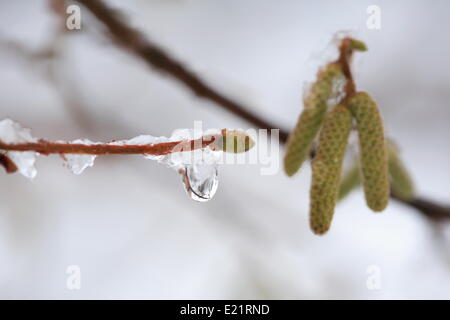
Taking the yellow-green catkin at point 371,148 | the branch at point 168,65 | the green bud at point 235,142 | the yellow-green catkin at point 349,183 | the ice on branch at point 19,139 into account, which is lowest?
the green bud at point 235,142

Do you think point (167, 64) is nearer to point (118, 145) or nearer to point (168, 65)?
point (168, 65)

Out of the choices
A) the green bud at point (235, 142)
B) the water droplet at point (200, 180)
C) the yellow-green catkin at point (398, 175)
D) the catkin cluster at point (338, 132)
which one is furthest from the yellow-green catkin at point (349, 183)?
the green bud at point (235, 142)

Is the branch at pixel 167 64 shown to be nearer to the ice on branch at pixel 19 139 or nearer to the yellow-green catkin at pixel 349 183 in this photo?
the yellow-green catkin at pixel 349 183

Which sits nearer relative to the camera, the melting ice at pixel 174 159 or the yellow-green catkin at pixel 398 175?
the melting ice at pixel 174 159

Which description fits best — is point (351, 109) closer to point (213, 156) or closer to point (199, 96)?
point (213, 156)

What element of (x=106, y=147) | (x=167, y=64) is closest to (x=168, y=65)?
(x=167, y=64)
